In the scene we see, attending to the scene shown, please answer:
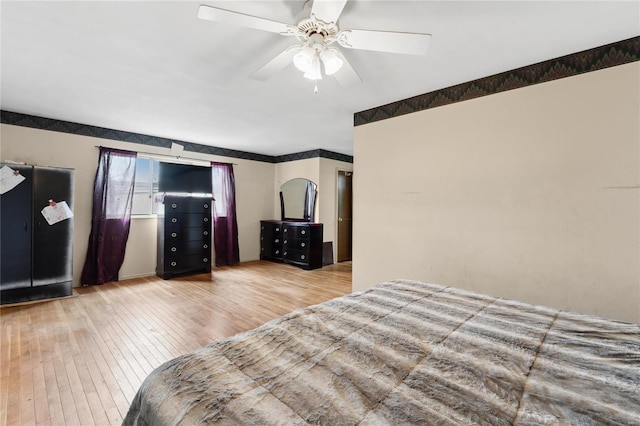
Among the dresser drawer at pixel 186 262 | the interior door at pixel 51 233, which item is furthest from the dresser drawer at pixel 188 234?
the interior door at pixel 51 233

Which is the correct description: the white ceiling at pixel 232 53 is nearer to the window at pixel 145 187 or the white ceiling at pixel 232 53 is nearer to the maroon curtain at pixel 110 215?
the maroon curtain at pixel 110 215

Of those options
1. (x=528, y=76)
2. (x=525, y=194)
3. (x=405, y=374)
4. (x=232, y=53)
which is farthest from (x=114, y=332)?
(x=528, y=76)

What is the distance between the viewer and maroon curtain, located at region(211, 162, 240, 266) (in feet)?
18.6

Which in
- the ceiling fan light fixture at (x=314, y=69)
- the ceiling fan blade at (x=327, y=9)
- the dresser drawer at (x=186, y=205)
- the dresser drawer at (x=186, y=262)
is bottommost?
the dresser drawer at (x=186, y=262)

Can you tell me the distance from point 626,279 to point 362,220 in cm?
229

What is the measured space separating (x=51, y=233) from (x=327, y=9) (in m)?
4.28

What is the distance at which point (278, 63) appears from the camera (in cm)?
195

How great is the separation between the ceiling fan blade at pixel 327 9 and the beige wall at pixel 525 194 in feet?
5.90

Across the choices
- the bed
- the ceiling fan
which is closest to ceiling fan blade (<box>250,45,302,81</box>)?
the ceiling fan

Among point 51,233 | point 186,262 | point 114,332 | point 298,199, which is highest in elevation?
point 298,199

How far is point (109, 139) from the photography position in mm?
4371

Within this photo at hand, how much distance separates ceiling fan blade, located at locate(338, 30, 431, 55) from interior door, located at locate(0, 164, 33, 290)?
13.7 feet

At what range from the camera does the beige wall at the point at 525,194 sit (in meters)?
2.04

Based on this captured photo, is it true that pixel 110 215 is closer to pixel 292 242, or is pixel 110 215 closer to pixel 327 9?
pixel 292 242
